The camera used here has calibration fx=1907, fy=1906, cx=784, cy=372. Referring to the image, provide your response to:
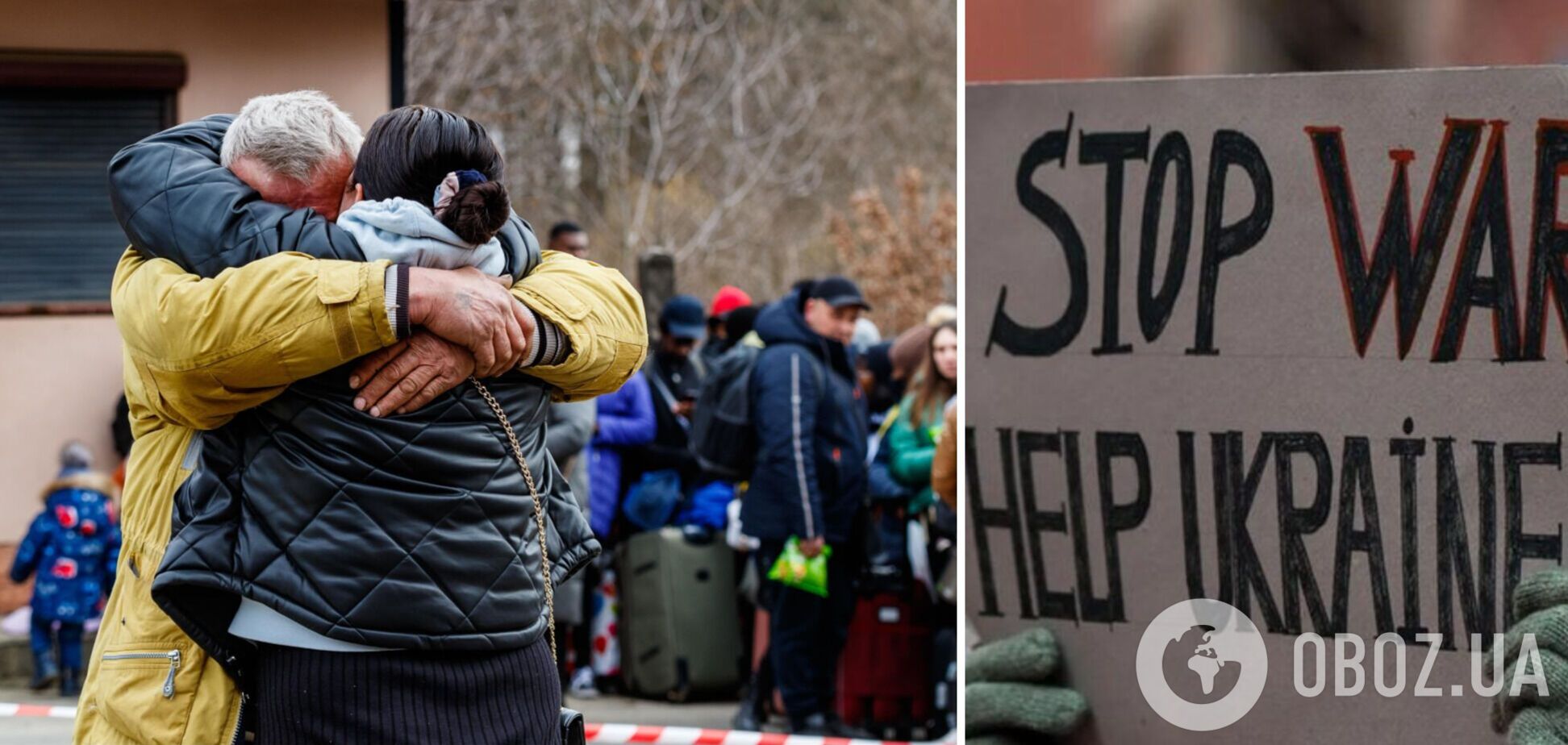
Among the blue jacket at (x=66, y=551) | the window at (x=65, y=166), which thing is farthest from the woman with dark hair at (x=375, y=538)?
the window at (x=65, y=166)

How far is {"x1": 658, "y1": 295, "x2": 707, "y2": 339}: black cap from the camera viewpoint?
8922 mm

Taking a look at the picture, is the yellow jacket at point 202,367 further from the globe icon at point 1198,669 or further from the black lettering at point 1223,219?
the globe icon at point 1198,669

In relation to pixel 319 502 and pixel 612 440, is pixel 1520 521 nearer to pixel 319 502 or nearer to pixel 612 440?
pixel 319 502

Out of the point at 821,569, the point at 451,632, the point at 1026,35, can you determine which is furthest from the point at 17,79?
the point at 451,632

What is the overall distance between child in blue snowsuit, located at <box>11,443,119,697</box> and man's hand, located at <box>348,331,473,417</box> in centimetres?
602

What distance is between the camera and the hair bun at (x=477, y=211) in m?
2.88

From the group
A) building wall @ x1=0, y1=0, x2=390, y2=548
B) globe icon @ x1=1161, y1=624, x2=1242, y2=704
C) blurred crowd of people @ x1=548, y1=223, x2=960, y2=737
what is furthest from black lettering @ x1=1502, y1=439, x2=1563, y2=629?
building wall @ x1=0, y1=0, x2=390, y2=548

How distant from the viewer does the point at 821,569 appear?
294 inches

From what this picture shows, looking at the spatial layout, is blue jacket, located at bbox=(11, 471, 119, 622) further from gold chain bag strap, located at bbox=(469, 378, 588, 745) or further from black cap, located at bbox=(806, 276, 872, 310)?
gold chain bag strap, located at bbox=(469, 378, 588, 745)

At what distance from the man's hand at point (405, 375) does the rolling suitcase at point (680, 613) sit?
552 cm

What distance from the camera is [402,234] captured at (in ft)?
9.54

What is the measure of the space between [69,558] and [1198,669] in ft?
19.5

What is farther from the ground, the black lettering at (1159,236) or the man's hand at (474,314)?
the black lettering at (1159,236)

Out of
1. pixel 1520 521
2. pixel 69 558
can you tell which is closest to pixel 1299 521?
pixel 1520 521
